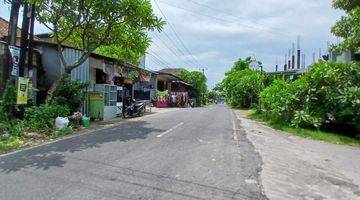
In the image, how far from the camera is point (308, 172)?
11.5 m

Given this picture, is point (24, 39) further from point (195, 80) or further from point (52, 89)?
point (195, 80)

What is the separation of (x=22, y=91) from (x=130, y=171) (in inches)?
365

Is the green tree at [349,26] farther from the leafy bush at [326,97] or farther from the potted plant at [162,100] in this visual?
the potted plant at [162,100]

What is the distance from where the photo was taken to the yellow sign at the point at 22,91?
17.0 metres

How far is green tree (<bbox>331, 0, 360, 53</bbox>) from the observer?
Answer: 65.3 ft

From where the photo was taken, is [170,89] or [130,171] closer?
[130,171]

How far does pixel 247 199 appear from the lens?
802cm

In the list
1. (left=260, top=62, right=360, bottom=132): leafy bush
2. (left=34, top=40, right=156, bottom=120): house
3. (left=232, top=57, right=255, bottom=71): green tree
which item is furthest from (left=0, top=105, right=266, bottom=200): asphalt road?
(left=232, top=57, right=255, bottom=71): green tree

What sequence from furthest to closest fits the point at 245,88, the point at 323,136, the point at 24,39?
the point at 245,88 < the point at 323,136 < the point at 24,39

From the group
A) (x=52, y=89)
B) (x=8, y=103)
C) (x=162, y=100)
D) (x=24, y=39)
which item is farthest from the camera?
(x=162, y=100)

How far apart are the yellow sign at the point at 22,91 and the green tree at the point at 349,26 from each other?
14.1m

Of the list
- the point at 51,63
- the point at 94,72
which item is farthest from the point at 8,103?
the point at 94,72

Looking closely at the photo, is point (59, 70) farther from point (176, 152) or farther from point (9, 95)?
point (176, 152)

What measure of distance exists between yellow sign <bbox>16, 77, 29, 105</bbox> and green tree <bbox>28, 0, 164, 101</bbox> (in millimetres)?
2017
